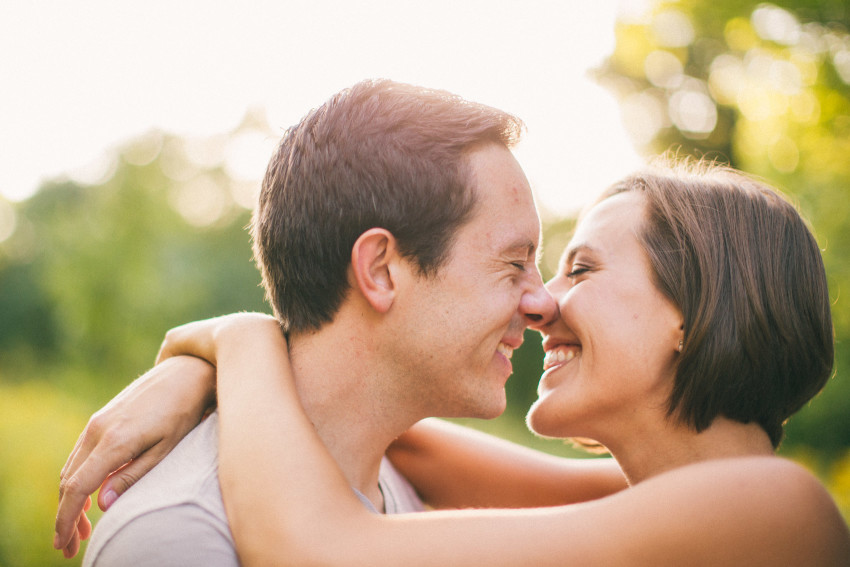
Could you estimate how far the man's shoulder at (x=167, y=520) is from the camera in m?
1.86

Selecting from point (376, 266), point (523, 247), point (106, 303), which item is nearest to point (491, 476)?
point (523, 247)

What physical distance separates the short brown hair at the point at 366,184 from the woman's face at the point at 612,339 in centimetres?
61

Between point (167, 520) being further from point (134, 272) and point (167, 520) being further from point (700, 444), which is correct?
point (134, 272)

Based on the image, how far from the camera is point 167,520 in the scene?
190 centimetres

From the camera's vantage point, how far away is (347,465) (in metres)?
2.47

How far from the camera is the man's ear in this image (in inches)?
95.7

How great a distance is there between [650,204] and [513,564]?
1.61m

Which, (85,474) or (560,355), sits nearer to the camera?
(85,474)

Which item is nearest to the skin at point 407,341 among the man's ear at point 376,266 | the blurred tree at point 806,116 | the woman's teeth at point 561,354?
the man's ear at point 376,266

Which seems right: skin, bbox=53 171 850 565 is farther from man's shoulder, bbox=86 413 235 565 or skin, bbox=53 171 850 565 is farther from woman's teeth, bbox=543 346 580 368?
woman's teeth, bbox=543 346 580 368

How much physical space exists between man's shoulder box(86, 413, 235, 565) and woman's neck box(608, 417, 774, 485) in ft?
5.47

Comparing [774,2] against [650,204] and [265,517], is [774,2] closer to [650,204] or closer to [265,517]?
[650,204]

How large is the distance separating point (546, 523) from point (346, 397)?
0.91 metres

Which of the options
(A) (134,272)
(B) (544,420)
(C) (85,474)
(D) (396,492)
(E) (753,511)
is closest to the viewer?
(E) (753,511)
